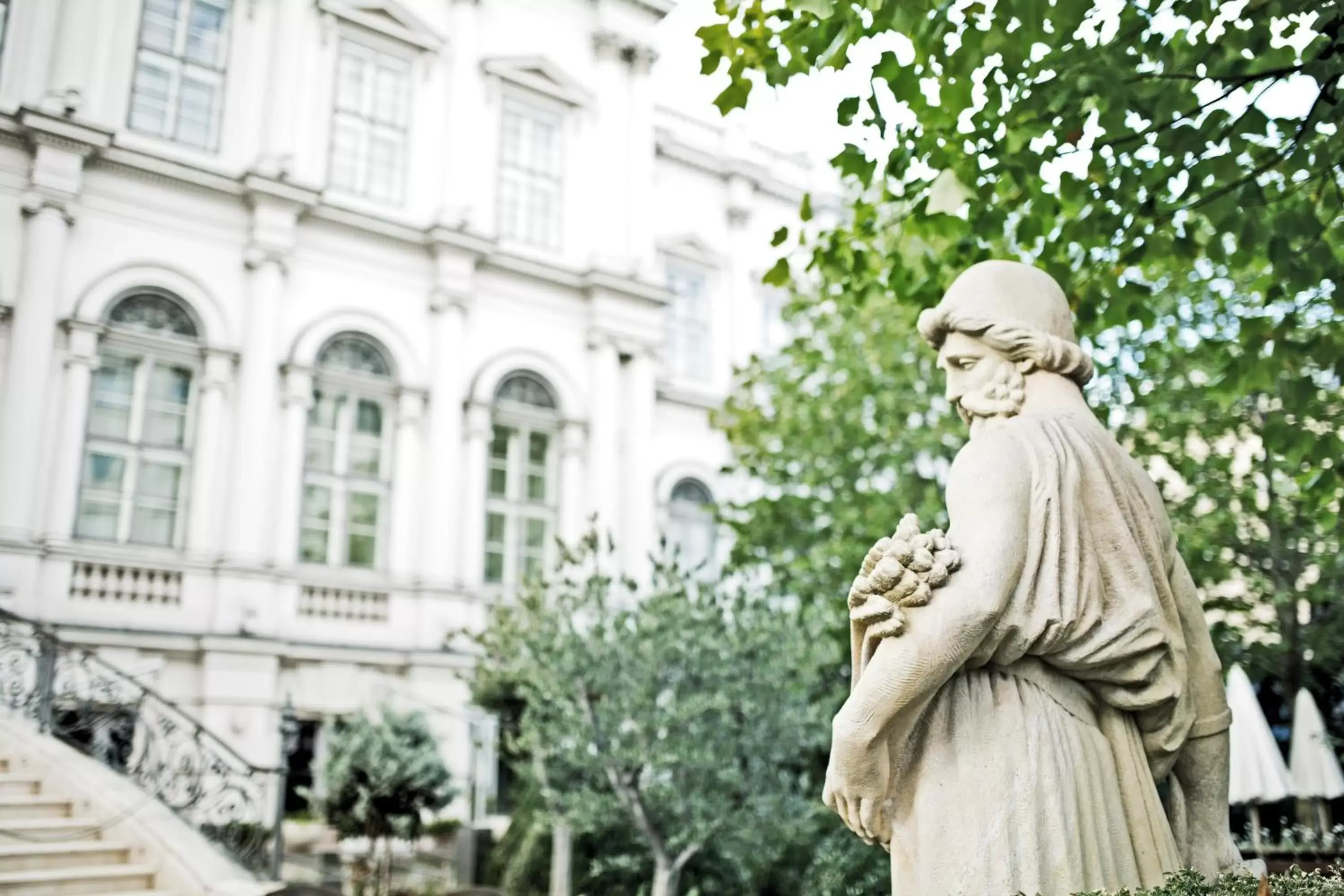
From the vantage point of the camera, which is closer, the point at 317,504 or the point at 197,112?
the point at 197,112

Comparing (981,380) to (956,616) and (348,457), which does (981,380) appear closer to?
(956,616)

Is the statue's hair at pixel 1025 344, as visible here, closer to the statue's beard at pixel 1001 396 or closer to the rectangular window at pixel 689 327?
the statue's beard at pixel 1001 396

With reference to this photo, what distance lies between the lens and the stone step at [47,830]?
8.33m

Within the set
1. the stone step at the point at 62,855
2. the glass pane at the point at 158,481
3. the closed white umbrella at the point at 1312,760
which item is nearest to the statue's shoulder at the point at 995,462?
the stone step at the point at 62,855

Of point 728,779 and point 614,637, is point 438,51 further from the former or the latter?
point 728,779

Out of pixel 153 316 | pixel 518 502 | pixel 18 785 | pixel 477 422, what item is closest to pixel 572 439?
pixel 518 502

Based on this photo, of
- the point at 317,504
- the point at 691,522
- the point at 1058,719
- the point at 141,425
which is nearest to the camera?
the point at 1058,719

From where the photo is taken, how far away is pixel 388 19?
17.5m

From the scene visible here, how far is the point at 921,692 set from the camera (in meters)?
2.24

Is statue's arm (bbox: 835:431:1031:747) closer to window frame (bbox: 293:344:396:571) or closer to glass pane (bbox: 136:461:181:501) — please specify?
glass pane (bbox: 136:461:181:501)

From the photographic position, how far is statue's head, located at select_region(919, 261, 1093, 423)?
2.69 meters

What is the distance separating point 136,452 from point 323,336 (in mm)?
2894

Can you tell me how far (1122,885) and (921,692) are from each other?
0.57m

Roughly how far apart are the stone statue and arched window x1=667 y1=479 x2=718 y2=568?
17587 mm
